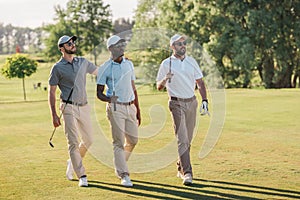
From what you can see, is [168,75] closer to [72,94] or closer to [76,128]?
[72,94]

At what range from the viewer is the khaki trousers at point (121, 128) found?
24.2 feet

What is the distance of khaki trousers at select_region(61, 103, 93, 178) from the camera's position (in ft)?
24.2

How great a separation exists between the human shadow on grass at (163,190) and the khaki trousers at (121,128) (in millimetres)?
280

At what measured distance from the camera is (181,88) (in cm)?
745

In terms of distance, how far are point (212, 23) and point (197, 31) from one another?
1375 millimetres

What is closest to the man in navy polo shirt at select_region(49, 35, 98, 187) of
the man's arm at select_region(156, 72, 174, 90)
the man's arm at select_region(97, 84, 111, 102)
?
the man's arm at select_region(97, 84, 111, 102)

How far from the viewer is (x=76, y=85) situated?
7.39 meters

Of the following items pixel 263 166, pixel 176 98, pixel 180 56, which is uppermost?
pixel 180 56

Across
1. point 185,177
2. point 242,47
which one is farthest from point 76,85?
point 242,47

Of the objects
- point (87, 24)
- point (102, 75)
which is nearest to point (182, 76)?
point (102, 75)

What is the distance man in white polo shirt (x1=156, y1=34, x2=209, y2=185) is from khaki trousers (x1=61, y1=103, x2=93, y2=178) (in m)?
1.06

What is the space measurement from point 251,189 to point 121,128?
1.79 meters

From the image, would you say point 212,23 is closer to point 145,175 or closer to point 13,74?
point 13,74

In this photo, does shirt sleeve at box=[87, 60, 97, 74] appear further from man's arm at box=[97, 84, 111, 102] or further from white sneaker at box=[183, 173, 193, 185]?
white sneaker at box=[183, 173, 193, 185]
